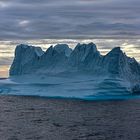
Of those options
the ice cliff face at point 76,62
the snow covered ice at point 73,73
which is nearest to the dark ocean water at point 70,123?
the snow covered ice at point 73,73

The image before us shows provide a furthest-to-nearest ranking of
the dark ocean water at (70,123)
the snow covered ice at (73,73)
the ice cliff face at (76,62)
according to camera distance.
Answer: the ice cliff face at (76,62) < the snow covered ice at (73,73) < the dark ocean water at (70,123)

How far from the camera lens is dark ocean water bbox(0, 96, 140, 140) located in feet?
105

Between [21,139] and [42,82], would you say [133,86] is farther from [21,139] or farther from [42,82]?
[21,139]

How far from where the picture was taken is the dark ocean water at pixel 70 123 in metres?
31.9

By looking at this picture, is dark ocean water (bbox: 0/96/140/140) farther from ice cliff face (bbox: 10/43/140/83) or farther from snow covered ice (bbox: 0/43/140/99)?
ice cliff face (bbox: 10/43/140/83)

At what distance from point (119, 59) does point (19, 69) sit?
1659 centimetres

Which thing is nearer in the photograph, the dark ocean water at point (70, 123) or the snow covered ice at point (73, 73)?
the dark ocean water at point (70, 123)

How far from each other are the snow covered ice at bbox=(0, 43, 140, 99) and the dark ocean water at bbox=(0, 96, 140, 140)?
7642mm

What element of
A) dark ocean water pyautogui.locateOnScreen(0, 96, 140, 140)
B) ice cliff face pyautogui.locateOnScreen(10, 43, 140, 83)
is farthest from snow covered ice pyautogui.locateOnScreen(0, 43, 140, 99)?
dark ocean water pyautogui.locateOnScreen(0, 96, 140, 140)

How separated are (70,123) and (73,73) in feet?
84.1

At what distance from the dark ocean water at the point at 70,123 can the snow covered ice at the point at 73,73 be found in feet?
25.1

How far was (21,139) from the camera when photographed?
99.8 ft

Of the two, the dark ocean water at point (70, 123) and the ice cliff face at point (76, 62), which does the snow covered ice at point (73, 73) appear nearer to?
the ice cliff face at point (76, 62)

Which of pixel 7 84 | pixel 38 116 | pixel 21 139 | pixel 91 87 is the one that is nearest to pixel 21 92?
pixel 7 84
